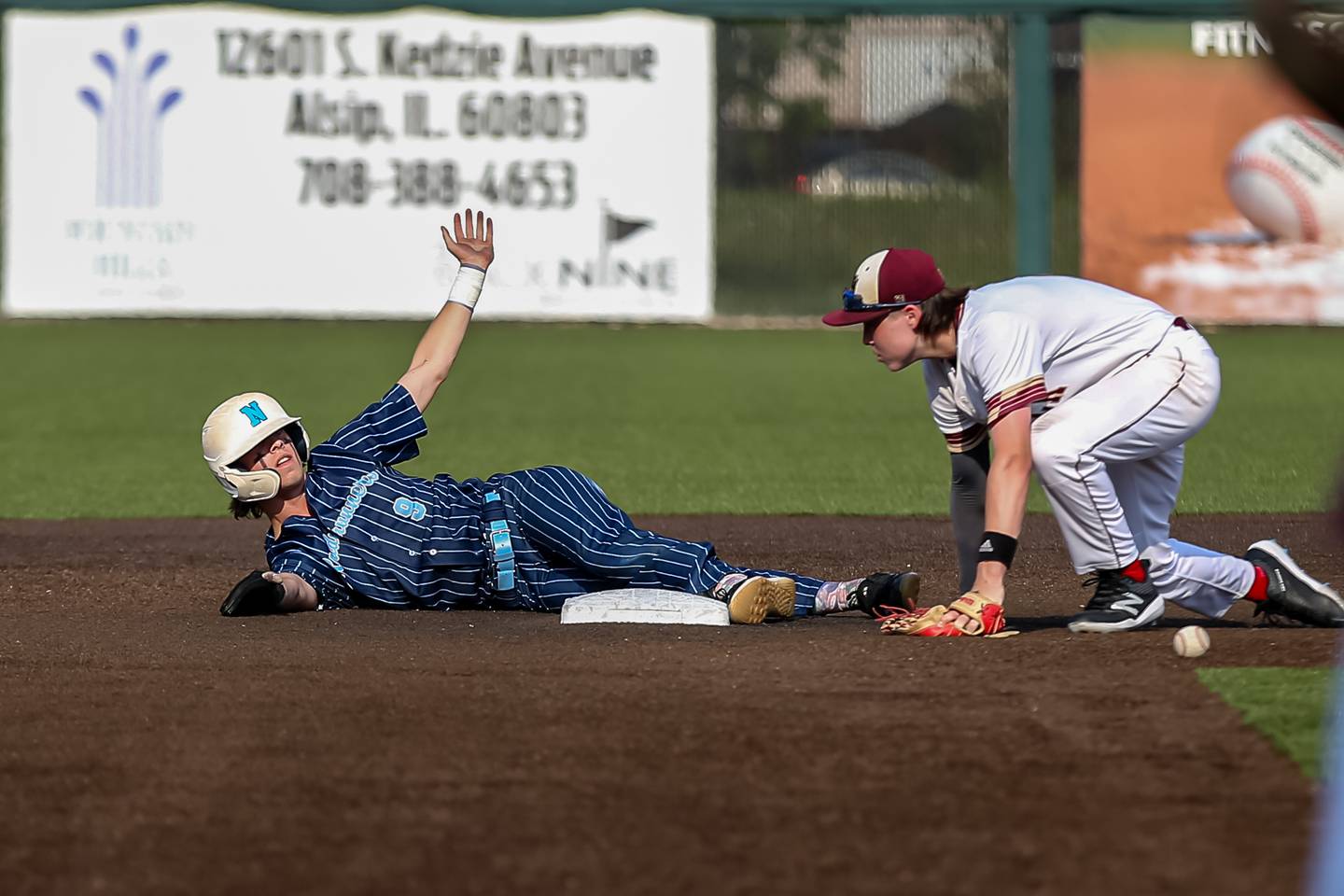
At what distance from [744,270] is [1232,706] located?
17010 mm

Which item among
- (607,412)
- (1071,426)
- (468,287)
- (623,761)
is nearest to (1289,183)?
(607,412)

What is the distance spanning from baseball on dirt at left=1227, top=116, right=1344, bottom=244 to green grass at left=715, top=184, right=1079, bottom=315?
2168mm

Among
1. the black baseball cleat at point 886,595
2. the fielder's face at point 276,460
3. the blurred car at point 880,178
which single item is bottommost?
the black baseball cleat at point 886,595

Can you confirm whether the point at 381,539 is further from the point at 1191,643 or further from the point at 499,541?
the point at 1191,643

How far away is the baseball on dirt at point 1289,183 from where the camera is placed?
66.0ft

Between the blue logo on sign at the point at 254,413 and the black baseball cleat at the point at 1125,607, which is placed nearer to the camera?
the black baseball cleat at the point at 1125,607

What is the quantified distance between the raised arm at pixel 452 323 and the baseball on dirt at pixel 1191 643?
8.96ft

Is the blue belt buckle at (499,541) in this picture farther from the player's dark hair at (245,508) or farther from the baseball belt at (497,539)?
the player's dark hair at (245,508)

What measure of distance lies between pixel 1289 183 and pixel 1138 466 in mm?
15103

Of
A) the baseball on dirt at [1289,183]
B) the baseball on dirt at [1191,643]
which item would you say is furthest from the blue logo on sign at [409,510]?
the baseball on dirt at [1289,183]

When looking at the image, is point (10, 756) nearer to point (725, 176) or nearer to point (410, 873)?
point (410, 873)

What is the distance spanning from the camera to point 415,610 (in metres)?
6.87

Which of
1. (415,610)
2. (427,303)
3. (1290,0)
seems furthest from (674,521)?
(427,303)

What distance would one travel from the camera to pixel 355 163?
21.4 metres
